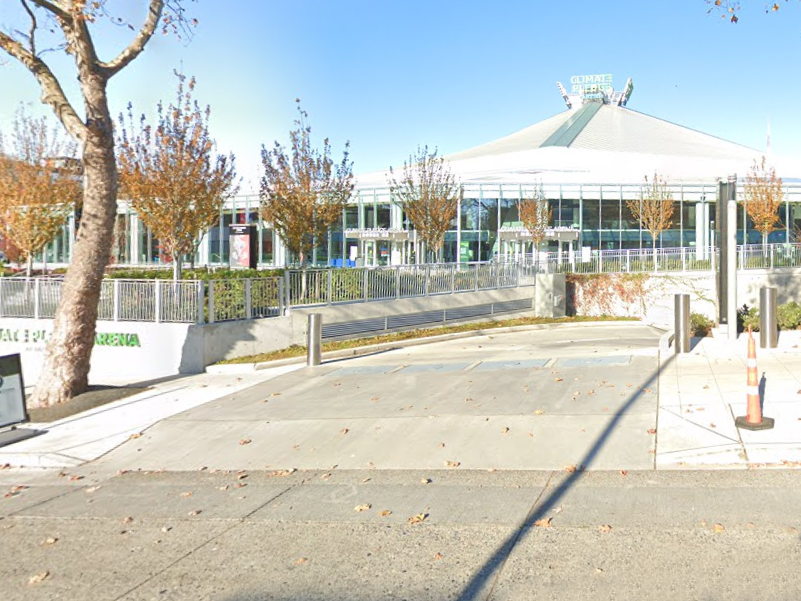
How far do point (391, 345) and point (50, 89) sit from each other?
9.49 meters

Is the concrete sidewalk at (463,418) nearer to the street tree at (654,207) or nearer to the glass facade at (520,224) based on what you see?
the street tree at (654,207)

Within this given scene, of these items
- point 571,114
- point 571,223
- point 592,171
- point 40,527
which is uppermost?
point 571,114

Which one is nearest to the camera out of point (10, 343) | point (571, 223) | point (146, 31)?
point (146, 31)

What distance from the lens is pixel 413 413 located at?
10.3m

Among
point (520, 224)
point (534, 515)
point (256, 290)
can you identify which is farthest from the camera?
point (520, 224)

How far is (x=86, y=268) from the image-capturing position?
12773 millimetres

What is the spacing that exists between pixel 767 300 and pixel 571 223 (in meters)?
31.0

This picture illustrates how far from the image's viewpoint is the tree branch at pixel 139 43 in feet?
41.8

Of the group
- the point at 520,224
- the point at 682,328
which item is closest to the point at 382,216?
the point at 520,224

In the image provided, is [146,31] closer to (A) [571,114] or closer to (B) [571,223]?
(B) [571,223]

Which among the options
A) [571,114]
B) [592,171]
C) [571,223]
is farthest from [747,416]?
[571,114]

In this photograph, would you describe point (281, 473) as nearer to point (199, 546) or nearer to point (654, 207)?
point (199, 546)

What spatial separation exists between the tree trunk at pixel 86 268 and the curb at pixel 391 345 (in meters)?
3.31

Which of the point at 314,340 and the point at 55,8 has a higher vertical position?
the point at 55,8
